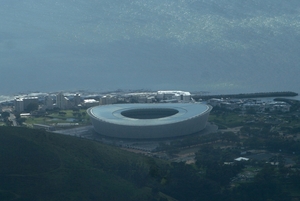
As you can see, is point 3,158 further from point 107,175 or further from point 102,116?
point 102,116

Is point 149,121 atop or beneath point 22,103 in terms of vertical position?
beneath

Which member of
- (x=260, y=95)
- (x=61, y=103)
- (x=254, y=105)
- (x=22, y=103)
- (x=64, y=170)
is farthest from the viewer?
(x=260, y=95)

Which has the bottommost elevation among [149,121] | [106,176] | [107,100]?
[106,176]

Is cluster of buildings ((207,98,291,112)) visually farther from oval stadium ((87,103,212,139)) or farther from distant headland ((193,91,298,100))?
oval stadium ((87,103,212,139))

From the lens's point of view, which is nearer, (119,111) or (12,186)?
(12,186)

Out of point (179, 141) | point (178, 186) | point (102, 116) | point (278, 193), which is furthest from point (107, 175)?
point (102, 116)

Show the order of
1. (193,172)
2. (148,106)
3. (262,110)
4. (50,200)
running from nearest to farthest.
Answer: (50,200) → (193,172) → (148,106) → (262,110)

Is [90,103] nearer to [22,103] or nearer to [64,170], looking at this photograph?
[22,103]

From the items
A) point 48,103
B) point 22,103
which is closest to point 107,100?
point 48,103

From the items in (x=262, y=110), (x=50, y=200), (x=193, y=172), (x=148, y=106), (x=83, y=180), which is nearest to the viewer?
(x=50, y=200)
